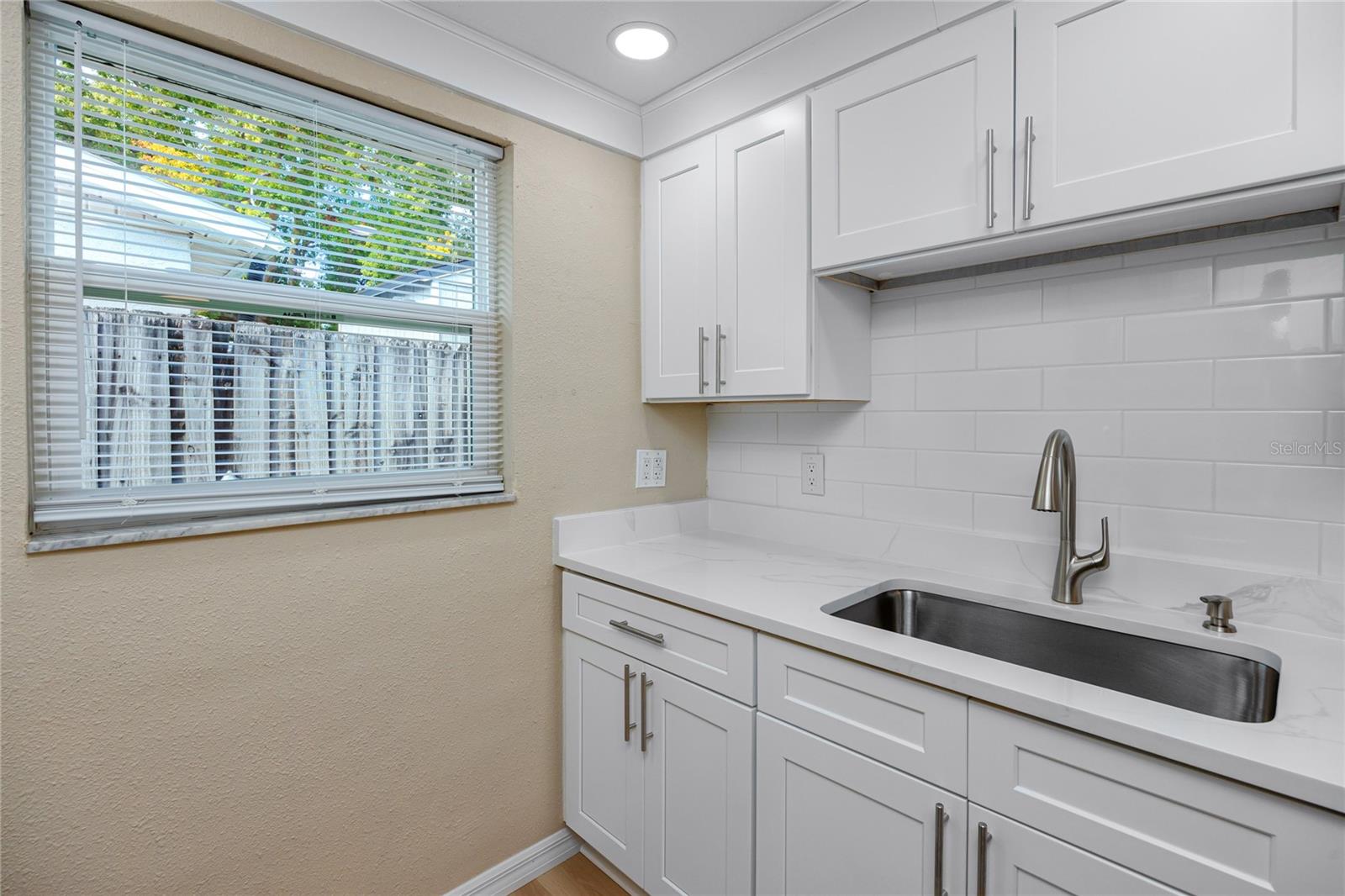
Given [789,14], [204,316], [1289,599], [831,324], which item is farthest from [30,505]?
[1289,599]

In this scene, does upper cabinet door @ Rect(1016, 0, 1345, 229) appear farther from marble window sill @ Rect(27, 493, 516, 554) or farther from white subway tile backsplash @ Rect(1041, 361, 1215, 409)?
marble window sill @ Rect(27, 493, 516, 554)

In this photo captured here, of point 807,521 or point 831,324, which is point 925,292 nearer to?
point 831,324

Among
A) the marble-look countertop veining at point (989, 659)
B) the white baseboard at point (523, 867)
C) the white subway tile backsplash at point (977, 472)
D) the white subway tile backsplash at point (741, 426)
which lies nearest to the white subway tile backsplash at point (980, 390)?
the white subway tile backsplash at point (977, 472)

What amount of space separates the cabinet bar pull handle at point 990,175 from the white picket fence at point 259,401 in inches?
54.3

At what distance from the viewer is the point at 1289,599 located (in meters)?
1.25

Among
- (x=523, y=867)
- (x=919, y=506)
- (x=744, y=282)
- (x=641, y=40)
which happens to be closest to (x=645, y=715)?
(x=523, y=867)

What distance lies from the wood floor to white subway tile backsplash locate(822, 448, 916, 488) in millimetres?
1349

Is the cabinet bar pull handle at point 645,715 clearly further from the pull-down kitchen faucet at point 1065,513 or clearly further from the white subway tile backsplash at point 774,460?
the pull-down kitchen faucet at point 1065,513

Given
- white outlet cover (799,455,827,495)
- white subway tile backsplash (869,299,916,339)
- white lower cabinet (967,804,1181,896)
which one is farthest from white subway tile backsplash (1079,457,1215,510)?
white lower cabinet (967,804,1181,896)

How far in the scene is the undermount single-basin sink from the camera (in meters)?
1.18

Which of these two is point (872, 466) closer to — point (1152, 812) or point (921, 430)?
point (921, 430)

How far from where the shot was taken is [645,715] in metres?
1.66

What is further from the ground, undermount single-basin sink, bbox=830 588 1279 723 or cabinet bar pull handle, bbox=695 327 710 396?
cabinet bar pull handle, bbox=695 327 710 396

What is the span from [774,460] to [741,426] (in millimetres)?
193
